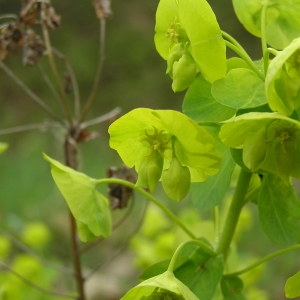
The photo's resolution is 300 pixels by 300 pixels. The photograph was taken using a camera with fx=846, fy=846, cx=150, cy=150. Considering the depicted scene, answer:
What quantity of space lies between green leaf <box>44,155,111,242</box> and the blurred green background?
3.18m

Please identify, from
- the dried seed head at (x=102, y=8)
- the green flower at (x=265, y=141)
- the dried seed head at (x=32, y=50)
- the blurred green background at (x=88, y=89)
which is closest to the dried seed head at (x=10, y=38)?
the dried seed head at (x=32, y=50)

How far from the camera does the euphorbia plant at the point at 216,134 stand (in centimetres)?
122

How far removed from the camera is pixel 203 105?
1.38 m

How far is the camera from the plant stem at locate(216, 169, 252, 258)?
56.9 inches

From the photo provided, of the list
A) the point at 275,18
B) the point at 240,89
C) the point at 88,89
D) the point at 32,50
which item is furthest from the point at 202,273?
the point at 88,89

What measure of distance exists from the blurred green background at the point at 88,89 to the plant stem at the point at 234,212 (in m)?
3.07

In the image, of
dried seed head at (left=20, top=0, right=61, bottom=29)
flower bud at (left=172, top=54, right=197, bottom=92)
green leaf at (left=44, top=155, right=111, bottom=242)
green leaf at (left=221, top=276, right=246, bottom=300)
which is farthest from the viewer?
Result: dried seed head at (left=20, top=0, right=61, bottom=29)

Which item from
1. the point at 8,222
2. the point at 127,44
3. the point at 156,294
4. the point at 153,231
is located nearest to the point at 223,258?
the point at 156,294

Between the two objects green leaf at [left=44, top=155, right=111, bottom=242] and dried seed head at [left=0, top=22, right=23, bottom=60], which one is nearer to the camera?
green leaf at [left=44, top=155, right=111, bottom=242]

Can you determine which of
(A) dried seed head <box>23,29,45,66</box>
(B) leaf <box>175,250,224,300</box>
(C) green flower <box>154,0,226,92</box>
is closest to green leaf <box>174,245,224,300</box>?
(B) leaf <box>175,250,224,300</box>

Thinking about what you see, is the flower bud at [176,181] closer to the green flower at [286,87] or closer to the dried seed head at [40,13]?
the green flower at [286,87]

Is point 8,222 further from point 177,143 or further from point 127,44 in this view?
point 127,44

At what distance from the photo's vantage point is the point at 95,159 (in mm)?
5570

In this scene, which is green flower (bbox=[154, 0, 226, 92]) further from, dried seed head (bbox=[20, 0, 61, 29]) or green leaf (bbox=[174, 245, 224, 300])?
dried seed head (bbox=[20, 0, 61, 29])
